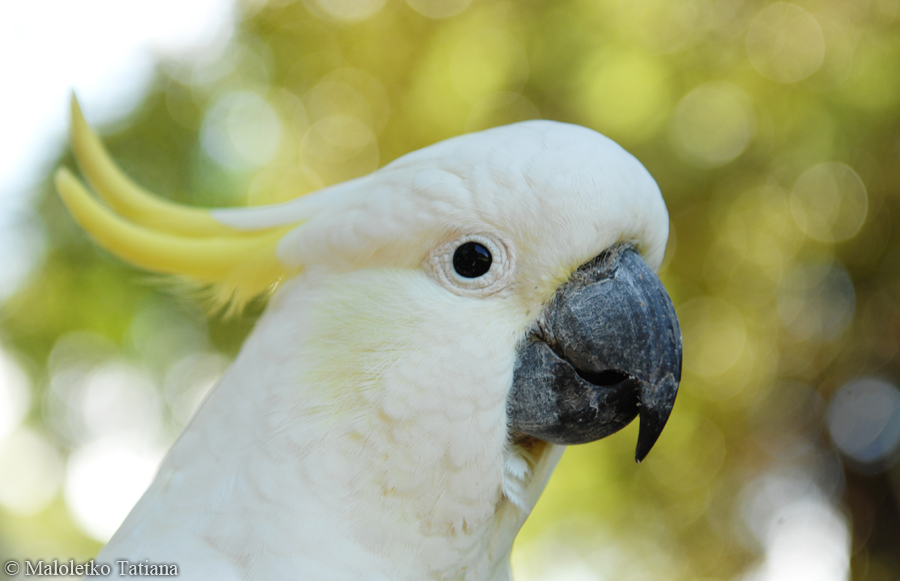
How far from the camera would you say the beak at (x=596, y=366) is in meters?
0.95

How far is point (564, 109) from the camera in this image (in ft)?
12.0

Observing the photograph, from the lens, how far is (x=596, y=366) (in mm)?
958

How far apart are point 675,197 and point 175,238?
3180 mm

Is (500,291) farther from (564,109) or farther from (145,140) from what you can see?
(145,140)

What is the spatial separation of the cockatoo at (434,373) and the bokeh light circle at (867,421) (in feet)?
8.90

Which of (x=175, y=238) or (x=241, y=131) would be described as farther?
(x=241, y=131)

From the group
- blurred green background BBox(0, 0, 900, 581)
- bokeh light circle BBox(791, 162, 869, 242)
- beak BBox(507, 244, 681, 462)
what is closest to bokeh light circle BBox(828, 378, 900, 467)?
blurred green background BBox(0, 0, 900, 581)

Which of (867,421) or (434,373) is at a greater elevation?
(434,373)

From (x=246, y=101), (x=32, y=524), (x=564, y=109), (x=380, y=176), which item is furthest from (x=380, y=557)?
(x=32, y=524)

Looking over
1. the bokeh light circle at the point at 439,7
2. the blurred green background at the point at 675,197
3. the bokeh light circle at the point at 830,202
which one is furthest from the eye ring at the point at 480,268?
the bokeh light circle at the point at 439,7

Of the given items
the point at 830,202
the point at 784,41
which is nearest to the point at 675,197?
the point at 830,202

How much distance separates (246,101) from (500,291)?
162 inches

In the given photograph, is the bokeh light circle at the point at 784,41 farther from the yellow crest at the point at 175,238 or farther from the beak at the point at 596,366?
the yellow crest at the point at 175,238

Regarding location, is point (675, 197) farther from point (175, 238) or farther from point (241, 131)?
point (175, 238)
